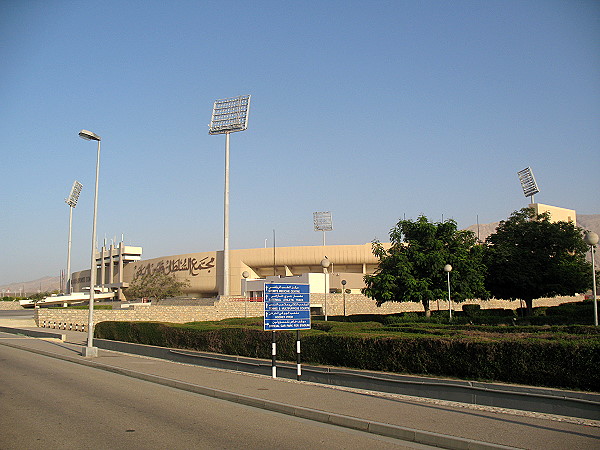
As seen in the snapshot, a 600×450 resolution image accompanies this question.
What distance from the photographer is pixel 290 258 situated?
9369cm

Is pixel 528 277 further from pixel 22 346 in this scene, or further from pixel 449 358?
pixel 22 346

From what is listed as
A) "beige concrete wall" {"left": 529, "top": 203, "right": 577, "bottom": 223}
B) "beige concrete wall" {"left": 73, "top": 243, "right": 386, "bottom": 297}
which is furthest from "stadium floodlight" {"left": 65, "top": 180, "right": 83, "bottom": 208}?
"beige concrete wall" {"left": 529, "top": 203, "right": 577, "bottom": 223}

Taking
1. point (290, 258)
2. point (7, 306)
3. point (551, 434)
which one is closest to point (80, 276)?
Answer: point (7, 306)

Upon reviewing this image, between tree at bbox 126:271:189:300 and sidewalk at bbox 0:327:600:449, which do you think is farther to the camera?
tree at bbox 126:271:189:300

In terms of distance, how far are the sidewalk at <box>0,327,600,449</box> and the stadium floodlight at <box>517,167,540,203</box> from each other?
7949 centimetres

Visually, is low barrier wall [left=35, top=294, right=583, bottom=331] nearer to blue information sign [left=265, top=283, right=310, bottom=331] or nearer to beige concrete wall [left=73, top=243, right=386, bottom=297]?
blue information sign [left=265, top=283, right=310, bottom=331]

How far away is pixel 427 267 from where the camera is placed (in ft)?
128

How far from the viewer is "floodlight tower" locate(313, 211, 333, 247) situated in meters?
94.4

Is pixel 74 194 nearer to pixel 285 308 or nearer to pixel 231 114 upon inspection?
pixel 231 114

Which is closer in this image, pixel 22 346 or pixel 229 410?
pixel 229 410

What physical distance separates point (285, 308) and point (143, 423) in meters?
6.34

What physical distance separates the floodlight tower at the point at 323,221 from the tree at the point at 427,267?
52989 mm

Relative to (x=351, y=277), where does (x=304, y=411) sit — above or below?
below

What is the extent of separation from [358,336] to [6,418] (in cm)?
928
